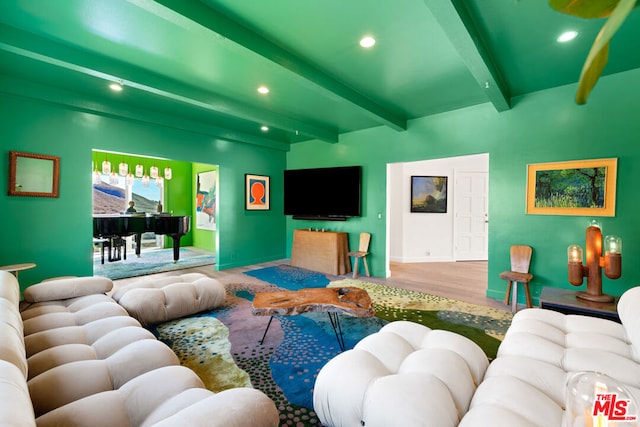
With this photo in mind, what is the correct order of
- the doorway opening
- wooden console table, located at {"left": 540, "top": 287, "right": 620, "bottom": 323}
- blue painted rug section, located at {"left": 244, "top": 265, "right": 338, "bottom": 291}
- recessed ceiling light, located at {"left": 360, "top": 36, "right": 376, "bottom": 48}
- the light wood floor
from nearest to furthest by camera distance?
1. wooden console table, located at {"left": 540, "top": 287, "right": 620, "bottom": 323}
2. recessed ceiling light, located at {"left": 360, "top": 36, "right": 376, "bottom": 48}
3. the light wood floor
4. blue painted rug section, located at {"left": 244, "top": 265, "right": 338, "bottom": 291}
5. the doorway opening

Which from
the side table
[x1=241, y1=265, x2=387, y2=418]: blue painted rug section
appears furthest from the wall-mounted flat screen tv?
the side table

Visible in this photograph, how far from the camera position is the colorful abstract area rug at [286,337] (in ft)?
6.73

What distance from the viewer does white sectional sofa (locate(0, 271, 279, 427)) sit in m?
1.06

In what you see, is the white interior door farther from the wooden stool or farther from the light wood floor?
the wooden stool

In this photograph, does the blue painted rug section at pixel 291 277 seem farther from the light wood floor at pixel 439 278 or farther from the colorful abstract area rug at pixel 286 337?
the colorful abstract area rug at pixel 286 337

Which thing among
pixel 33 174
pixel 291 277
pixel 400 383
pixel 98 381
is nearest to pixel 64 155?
pixel 33 174

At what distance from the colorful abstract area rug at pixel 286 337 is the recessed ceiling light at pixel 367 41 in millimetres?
2703

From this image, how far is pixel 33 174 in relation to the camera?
3.76 m

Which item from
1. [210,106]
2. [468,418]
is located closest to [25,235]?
[210,106]

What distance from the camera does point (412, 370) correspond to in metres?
1.49

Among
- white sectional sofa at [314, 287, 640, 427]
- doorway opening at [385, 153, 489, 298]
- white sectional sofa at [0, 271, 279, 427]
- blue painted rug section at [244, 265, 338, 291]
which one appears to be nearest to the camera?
white sectional sofa at [0, 271, 279, 427]

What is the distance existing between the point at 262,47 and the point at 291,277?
361 cm

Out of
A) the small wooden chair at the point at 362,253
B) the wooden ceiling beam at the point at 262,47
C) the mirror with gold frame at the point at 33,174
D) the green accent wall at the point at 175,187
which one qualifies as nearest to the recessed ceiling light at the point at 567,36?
the wooden ceiling beam at the point at 262,47

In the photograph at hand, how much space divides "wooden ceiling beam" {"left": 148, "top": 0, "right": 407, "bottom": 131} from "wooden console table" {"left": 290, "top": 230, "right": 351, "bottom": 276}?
98.9 inches
